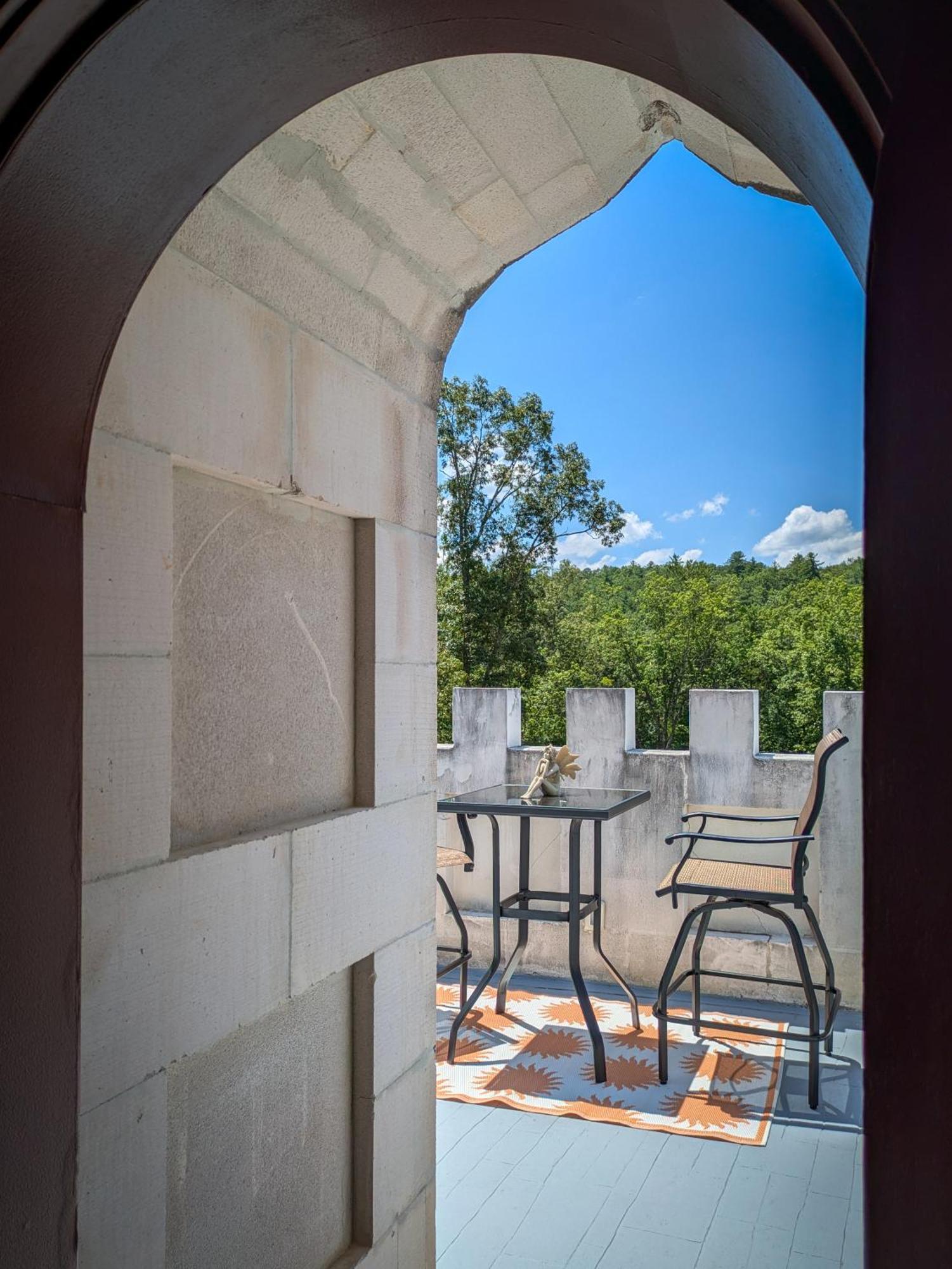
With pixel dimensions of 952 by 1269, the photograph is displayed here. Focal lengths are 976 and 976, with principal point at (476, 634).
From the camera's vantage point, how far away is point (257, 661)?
1.52 m

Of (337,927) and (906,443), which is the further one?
(337,927)

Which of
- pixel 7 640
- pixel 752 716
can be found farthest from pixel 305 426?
pixel 752 716

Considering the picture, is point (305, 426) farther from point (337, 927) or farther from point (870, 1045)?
point (870, 1045)

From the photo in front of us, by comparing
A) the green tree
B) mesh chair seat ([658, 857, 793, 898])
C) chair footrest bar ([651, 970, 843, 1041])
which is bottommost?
chair footrest bar ([651, 970, 843, 1041])

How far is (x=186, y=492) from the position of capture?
1.38 meters

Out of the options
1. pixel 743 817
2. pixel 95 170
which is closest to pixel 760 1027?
pixel 743 817

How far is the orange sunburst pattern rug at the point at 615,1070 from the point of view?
3.22m

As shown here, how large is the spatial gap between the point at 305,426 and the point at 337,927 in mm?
838

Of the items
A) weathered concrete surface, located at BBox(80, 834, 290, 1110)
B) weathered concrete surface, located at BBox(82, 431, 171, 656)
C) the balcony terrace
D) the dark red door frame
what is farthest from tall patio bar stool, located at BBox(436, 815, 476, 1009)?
the dark red door frame

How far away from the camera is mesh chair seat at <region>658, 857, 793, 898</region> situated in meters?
3.29

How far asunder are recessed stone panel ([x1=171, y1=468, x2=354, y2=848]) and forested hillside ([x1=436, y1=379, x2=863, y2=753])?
13346mm

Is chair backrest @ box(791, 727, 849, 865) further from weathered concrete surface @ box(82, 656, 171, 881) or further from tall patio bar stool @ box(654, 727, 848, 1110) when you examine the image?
weathered concrete surface @ box(82, 656, 171, 881)

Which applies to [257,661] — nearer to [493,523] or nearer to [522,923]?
[522,923]

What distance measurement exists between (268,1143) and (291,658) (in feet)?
2.45
